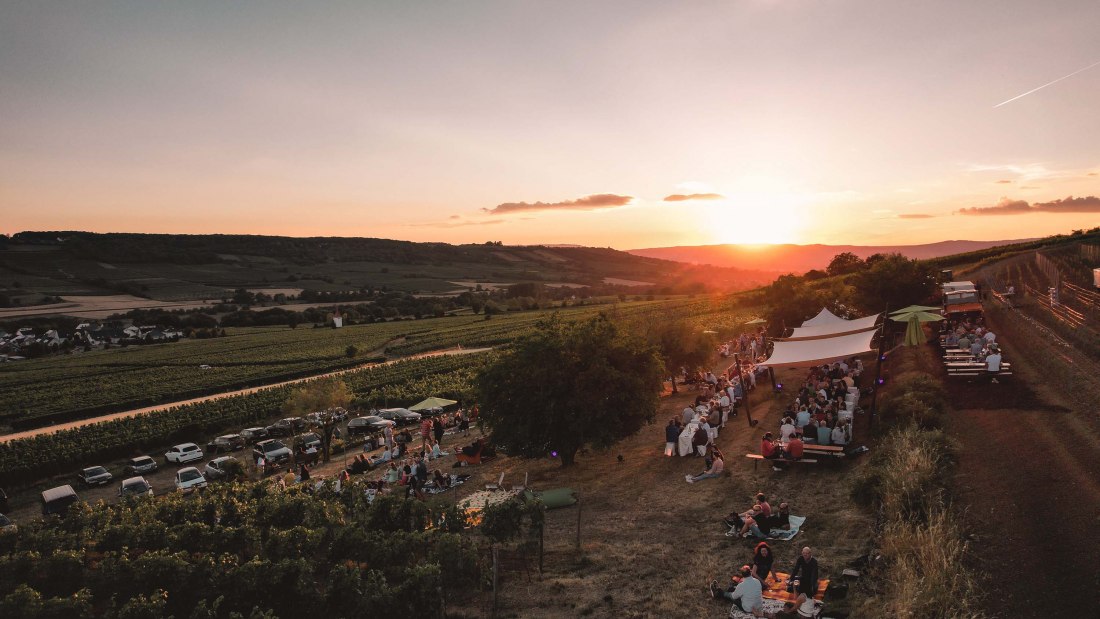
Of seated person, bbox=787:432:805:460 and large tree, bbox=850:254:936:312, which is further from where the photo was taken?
large tree, bbox=850:254:936:312

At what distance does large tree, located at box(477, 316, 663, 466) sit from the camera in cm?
1930

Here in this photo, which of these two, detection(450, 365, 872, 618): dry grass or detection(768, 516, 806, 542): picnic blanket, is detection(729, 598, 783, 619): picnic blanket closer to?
detection(450, 365, 872, 618): dry grass

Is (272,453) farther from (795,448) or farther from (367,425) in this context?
(795,448)

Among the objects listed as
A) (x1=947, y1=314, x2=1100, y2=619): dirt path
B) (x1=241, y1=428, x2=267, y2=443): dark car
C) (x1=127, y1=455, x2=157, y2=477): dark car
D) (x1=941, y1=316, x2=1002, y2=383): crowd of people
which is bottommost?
(x1=127, y1=455, x2=157, y2=477): dark car

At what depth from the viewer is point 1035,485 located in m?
11.5

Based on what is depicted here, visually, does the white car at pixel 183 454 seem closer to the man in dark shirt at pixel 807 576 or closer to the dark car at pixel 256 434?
the dark car at pixel 256 434

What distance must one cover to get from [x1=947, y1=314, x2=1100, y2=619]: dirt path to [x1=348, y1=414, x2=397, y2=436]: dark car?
27.1 metres

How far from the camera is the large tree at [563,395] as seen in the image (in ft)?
63.3

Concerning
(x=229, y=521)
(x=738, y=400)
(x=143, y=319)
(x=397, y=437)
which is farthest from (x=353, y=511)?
(x=143, y=319)

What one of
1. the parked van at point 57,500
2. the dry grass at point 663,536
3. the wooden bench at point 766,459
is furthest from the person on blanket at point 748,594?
the parked van at point 57,500

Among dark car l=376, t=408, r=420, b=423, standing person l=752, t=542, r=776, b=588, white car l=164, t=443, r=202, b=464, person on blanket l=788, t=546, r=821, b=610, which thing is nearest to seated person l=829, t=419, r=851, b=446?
standing person l=752, t=542, r=776, b=588

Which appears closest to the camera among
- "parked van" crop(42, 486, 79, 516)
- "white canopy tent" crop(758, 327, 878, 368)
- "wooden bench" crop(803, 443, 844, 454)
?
"wooden bench" crop(803, 443, 844, 454)

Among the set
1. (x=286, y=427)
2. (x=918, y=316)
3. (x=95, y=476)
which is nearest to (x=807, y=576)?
(x=918, y=316)

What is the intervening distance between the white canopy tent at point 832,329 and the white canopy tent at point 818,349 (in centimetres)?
60
